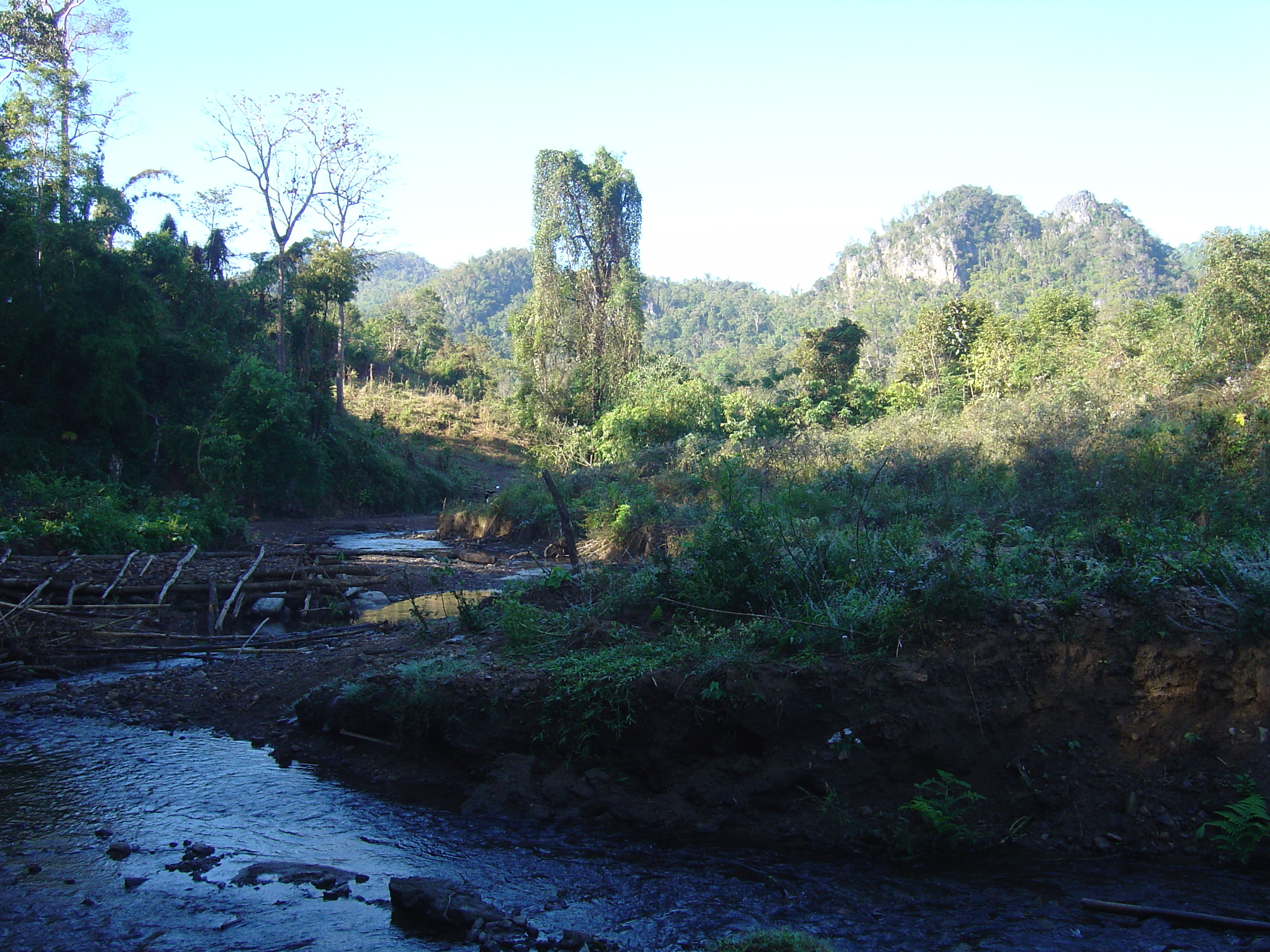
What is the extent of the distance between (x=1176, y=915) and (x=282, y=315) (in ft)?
106

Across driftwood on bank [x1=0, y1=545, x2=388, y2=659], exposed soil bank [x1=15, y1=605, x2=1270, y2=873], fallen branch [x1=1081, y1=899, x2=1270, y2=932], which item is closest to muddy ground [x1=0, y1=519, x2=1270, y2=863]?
exposed soil bank [x1=15, y1=605, x2=1270, y2=873]

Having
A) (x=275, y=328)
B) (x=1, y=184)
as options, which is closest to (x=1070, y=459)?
(x=1, y=184)

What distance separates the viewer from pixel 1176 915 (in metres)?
4.16

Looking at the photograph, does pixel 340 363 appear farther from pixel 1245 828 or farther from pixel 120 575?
pixel 1245 828

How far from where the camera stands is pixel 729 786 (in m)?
5.50

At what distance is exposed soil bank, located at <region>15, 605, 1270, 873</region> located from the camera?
5.07 metres

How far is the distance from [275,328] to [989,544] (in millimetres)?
32827

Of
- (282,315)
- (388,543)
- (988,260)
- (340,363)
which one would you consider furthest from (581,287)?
(988,260)

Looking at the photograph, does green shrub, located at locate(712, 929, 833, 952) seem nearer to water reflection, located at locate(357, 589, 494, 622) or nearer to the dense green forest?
the dense green forest

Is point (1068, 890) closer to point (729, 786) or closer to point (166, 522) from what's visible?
point (729, 786)

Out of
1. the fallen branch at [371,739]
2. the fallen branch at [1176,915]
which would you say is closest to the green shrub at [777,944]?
the fallen branch at [1176,915]

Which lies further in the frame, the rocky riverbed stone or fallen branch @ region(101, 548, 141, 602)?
fallen branch @ region(101, 548, 141, 602)

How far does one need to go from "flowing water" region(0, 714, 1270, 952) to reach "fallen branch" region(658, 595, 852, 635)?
1576mm

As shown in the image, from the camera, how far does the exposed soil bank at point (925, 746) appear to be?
200 inches
